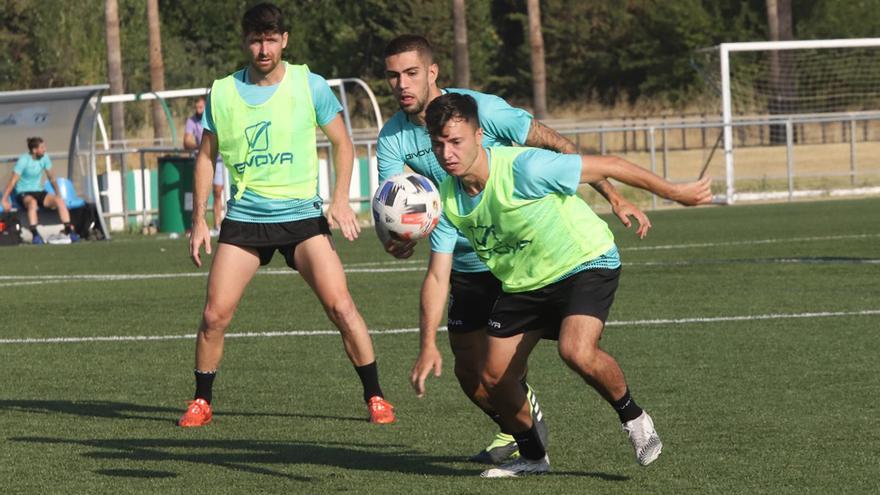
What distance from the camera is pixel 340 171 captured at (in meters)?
8.78

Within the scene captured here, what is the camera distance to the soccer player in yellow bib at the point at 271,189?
8.49 metres

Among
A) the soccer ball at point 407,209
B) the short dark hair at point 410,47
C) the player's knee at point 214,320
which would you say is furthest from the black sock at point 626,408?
the player's knee at point 214,320

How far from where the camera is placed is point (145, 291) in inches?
647

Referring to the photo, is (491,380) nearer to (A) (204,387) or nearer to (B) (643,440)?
(B) (643,440)

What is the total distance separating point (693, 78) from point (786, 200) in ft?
94.4

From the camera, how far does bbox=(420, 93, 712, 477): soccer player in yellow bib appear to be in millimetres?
6562

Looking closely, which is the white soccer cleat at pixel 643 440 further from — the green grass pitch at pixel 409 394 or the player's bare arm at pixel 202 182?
the player's bare arm at pixel 202 182

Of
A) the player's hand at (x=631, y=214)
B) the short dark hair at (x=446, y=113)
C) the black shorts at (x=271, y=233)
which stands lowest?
the black shorts at (x=271, y=233)

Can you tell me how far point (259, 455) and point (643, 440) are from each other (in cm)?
190

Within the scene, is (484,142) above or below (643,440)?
above

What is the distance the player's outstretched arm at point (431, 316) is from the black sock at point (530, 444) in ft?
1.60

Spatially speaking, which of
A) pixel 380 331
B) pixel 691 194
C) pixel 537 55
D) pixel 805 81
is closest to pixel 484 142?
pixel 691 194

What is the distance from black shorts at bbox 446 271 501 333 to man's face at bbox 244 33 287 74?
1.63 m

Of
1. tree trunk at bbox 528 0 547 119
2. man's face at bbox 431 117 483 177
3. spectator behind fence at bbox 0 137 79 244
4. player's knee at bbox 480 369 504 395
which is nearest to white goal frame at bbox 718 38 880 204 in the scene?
spectator behind fence at bbox 0 137 79 244
